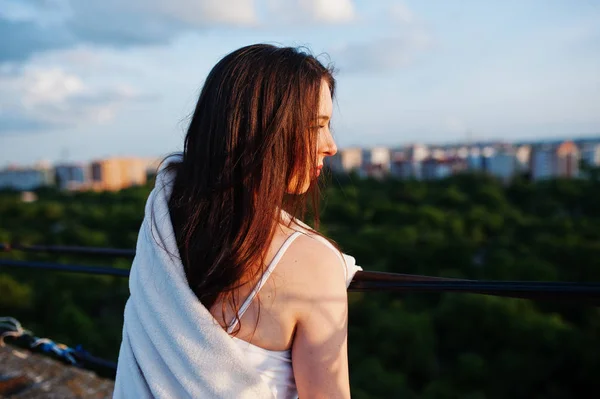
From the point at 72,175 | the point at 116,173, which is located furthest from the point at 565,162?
the point at 72,175

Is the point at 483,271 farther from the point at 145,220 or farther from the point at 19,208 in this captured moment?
the point at 19,208

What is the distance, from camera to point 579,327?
55.8 ft

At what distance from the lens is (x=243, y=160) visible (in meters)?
0.83

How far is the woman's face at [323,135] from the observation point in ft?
2.94

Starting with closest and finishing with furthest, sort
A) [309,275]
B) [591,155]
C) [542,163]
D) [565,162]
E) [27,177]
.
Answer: [309,275] → [565,162] → [542,163] → [27,177] → [591,155]

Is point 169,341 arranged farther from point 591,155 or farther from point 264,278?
point 591,155

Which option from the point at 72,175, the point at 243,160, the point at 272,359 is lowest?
the point at 72,175

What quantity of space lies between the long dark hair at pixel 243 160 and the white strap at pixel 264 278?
0.04ft

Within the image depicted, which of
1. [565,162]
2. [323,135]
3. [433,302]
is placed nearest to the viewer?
[323,135]

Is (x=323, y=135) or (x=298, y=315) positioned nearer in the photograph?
(x=298, y=315)

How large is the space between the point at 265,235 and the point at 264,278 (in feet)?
0.20

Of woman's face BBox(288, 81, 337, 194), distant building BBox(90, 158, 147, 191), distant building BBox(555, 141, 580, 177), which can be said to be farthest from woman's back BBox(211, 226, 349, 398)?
distant building BBox(90, 158, 147, 191)

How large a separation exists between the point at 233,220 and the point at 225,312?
0.45 ft

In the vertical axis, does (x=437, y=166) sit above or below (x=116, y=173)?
below
